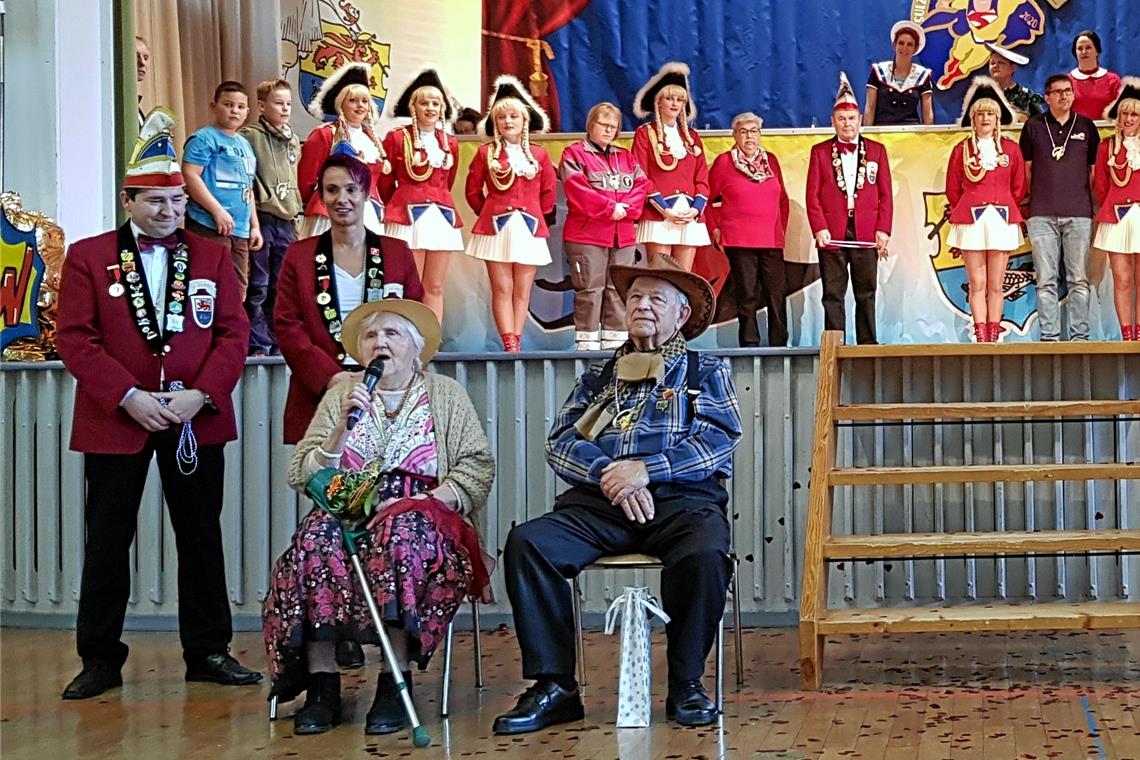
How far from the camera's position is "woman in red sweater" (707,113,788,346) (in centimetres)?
721

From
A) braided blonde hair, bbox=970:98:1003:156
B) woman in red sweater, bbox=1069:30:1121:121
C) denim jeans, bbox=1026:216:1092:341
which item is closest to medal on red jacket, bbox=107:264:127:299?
braided blonde hair, bbox=970:98:1003:156

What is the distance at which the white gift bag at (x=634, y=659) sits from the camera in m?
3.87

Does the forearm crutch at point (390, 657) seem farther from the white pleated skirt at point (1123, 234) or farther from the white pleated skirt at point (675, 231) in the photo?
the white pleated skirt at point (1123, 234)

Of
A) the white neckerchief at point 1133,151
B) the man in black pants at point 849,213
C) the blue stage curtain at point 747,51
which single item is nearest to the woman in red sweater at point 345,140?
the blue stage curtain at point 747,51

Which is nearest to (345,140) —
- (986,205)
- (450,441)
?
(986,205)

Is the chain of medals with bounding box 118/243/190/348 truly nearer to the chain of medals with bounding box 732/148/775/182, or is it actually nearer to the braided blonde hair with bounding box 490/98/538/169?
the braided blonde hair with bounding box 490/98/538/169

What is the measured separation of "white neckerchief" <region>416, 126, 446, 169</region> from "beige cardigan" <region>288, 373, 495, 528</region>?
9.62ft

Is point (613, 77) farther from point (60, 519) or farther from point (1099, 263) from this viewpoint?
point (60, 519)

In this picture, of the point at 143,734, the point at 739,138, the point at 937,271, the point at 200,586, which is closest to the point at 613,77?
the point at 739,138

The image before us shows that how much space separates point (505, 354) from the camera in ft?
18.4

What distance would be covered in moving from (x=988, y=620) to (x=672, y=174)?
3397 mm

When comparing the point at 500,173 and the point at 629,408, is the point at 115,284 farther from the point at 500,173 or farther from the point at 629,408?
the point at 500,173

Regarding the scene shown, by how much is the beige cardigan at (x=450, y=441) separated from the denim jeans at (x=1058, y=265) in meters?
3.92

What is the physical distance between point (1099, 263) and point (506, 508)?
354cm
